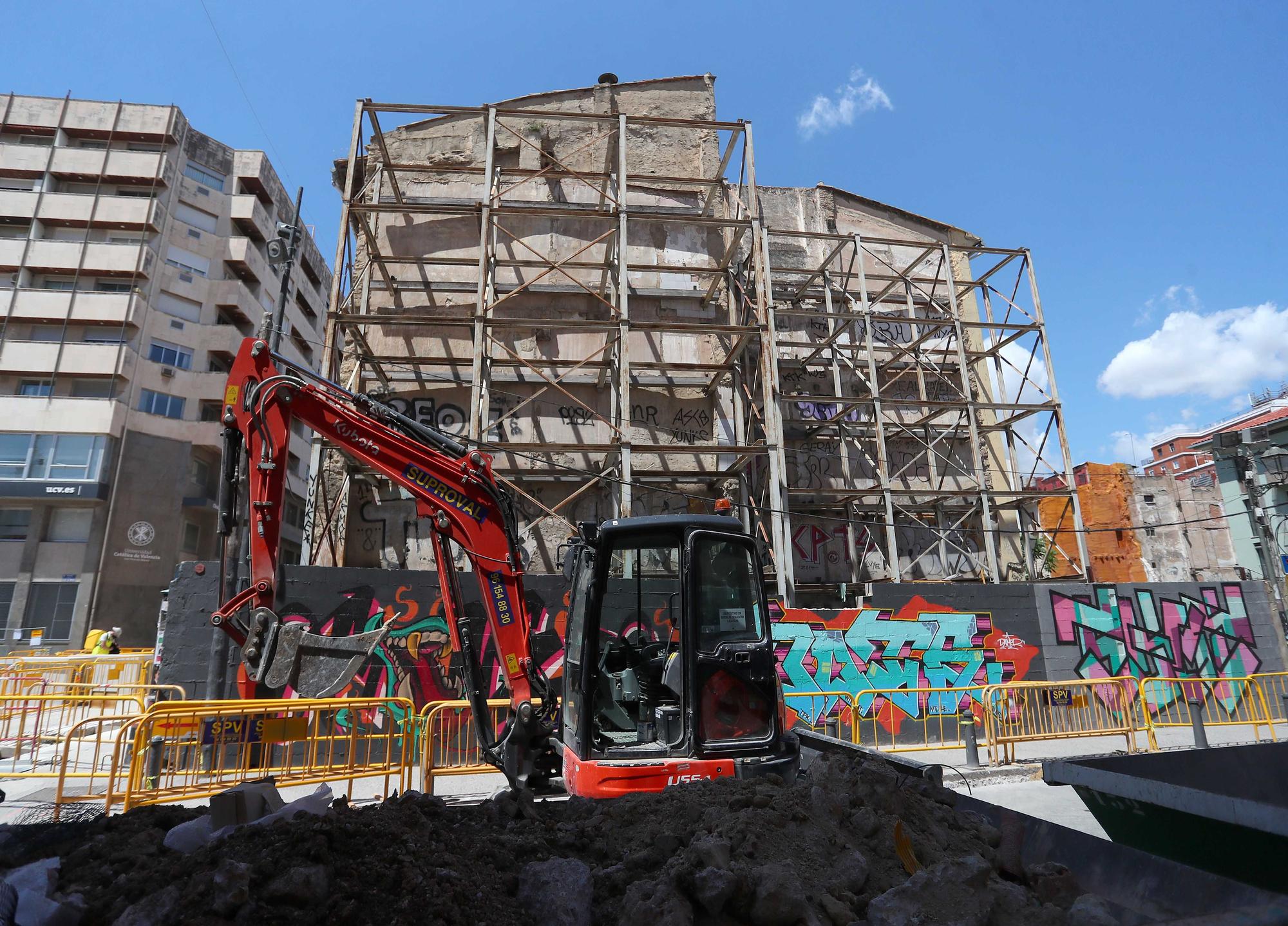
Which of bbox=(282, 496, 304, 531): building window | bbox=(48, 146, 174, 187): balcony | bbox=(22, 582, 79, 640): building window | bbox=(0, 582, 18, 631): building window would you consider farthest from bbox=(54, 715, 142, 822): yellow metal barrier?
bbox=(48, 146, 174, 187): balcony

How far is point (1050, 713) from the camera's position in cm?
1014

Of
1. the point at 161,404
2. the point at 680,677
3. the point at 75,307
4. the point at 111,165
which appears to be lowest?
the point at 680,677

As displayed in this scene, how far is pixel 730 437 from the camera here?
1585 centimetres

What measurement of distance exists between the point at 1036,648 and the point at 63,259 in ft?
134

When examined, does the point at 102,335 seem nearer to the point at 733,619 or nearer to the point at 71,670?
the point at 71,670

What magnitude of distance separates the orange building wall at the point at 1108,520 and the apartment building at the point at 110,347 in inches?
1422

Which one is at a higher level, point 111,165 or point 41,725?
point 111,165

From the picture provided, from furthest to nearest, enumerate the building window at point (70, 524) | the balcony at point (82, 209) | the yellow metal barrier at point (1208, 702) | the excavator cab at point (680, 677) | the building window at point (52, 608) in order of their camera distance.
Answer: the balcony at point (82, 209) < the building window at point (70, 524) < the building window at point (52, 608) < the yellow metal barrier at point (1208, 702) < the excavator cab at point (680, 677)

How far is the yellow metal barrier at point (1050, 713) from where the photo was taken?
31.8 ft

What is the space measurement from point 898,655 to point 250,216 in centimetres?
3825

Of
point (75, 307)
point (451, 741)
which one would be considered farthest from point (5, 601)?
point (451, 741)

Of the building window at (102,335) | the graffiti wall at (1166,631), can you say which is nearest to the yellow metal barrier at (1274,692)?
the graffiti wall at (1166,631)

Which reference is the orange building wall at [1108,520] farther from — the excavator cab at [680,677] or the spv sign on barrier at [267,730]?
the spv sign on barrier at [267,730]

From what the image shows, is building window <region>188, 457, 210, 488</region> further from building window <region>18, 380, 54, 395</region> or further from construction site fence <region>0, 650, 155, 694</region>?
construction site fence <region>0, 650, 155, 694</region>
